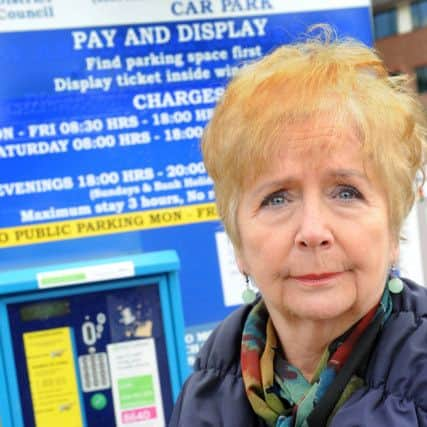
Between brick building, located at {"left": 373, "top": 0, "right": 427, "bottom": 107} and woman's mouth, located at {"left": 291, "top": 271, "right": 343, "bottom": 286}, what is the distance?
84.2 feet

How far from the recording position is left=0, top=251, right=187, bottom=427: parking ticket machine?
2.11m

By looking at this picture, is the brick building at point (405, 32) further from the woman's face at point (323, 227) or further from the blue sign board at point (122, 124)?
the woman's face at point (323, 227)

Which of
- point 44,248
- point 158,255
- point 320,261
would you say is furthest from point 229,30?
point 320,261

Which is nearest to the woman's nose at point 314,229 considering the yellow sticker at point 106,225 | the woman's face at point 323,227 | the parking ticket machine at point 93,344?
the woman's face at point 323,227

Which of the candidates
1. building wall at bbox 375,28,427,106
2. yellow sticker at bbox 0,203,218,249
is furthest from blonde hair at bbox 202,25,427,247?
building wall at bbox 375,28,427,106

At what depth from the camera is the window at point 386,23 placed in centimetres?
2684

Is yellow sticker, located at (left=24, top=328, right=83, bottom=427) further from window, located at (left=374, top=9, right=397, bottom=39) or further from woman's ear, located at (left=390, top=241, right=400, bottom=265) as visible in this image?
window, located at (left=374, top=9, right=397, bottom=39)

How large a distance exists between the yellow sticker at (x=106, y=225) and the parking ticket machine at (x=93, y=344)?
0.12 m

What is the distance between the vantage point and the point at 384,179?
3.99 ft

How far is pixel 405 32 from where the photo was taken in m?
26.8

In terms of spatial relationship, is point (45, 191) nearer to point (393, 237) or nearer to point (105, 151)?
point (105, 151)

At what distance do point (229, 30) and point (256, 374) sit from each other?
4.65ft

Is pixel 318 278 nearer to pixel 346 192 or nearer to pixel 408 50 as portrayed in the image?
pixel 346 192

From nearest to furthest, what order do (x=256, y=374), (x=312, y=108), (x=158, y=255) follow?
(x=312, y=108)
(x=256, y=374)
(x=158, y=255)
